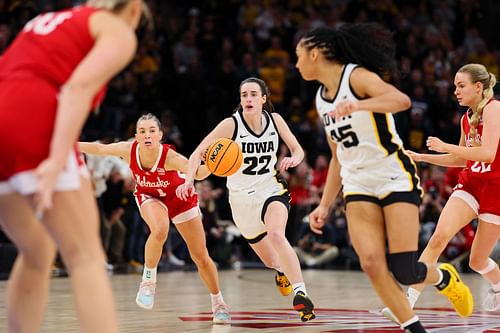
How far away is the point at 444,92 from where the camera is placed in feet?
51.4

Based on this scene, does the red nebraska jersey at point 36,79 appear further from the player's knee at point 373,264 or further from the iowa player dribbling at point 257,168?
the iowa player dribbling at point 257,168

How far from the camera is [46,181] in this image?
128 inches

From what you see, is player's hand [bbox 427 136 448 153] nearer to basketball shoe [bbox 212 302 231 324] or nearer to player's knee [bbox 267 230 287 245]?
player's knee [bbox 267 230 287 245]

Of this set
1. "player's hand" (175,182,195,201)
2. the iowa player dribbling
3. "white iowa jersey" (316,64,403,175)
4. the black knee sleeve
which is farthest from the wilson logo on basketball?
the black knee sleeve

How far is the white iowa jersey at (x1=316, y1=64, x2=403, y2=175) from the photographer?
4797 millimetres

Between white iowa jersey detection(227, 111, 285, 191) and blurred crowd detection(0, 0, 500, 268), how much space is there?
6.10m

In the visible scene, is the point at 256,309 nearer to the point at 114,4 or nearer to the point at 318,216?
the point at 318,216

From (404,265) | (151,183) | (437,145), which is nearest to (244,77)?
(151,183)

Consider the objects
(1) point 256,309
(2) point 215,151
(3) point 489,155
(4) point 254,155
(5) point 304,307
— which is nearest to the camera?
(3) point 489,155

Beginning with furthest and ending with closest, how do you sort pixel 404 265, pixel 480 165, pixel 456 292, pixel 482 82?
1. pixel 480 165
2. pixel 482 82
3. pixel 456 292
4. pixel 404 265

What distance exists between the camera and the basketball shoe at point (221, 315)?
678 cm

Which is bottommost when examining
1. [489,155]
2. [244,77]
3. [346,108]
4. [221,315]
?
[221,315]

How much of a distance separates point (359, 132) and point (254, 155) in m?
2.47

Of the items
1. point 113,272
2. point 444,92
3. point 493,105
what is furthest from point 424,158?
point 444,92
